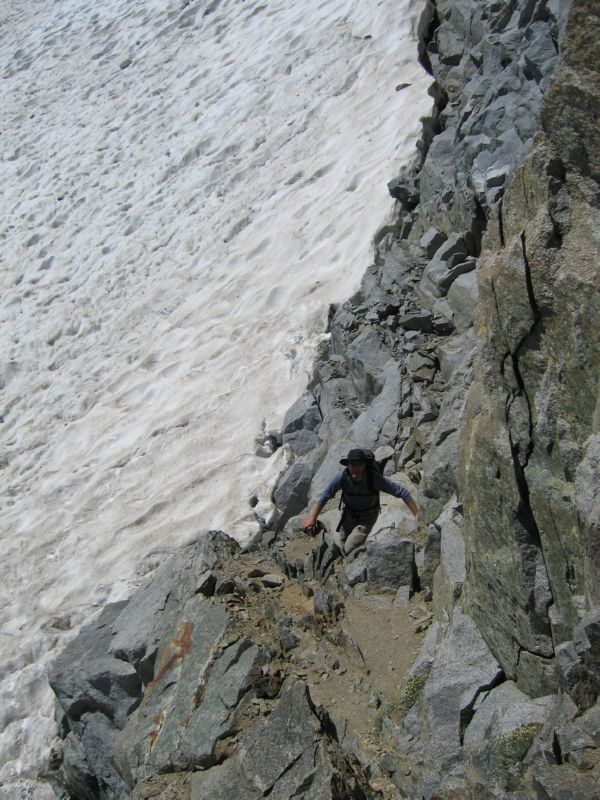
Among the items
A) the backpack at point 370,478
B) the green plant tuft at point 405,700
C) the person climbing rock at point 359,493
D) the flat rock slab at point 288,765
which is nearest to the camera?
the flat rock slab at point 288,765

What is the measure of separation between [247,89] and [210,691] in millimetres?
18472

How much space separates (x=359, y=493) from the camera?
29.4 ft

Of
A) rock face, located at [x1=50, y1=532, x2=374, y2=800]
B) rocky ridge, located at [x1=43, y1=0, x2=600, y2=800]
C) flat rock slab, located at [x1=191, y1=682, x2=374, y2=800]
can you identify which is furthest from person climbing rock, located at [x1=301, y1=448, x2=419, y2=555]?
flat rock slab, located at [x1=191, y1=682, x2=374, y2=800]

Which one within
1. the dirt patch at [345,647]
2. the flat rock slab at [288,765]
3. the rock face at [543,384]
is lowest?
the dirt patch at [345,647]

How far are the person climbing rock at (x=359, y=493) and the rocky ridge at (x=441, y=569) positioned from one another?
0.22m

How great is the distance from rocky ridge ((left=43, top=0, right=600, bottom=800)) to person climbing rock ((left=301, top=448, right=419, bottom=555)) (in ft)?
0.72

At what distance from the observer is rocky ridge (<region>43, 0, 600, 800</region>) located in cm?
518

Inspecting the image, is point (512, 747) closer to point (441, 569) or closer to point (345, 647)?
point (441, 569)

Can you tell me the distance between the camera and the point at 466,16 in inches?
601

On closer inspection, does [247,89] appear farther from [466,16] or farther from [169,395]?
[169,395]

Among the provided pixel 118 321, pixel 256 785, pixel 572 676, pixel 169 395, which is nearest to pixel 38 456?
pixel 169 395

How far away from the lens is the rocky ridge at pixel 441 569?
5.18 m

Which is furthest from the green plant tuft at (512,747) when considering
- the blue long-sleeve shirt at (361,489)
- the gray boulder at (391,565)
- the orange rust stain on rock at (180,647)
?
the orange rust stain on rock at (180,647)

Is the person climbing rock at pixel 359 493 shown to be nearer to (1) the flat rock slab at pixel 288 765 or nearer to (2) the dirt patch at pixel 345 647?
(2) the dirt patch at pixel 345 647
